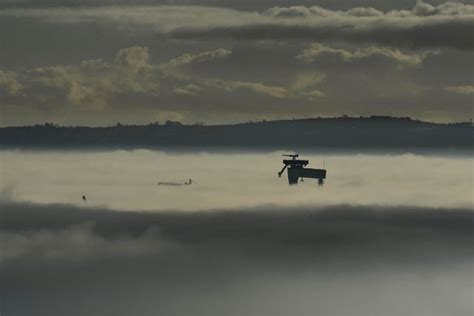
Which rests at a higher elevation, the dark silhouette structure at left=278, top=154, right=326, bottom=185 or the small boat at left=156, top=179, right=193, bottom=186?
the dark silhouette structure at left=278, top=154, right=326, bottom=185

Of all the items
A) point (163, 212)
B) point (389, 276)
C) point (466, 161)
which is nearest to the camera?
point (389, 276)

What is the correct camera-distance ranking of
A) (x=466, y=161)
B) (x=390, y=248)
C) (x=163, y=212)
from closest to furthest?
(x=390, y=248) → (x=163, y=212) → (x=466, y=161)

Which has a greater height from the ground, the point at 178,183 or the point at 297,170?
the point at 297,170

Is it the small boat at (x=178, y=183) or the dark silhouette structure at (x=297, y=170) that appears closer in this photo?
the dark silhouette structure at (x=297, y=170)

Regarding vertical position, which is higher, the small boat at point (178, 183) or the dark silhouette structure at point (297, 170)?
the dark silhouette structure at point (297, 170)

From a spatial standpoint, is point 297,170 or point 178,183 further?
point 178,183

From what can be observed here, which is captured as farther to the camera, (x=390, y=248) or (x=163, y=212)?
(x=163, y=212)

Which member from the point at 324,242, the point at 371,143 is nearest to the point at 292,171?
the point at 324,242

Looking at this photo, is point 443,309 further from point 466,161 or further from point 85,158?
point 85,158

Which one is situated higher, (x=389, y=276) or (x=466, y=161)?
(x=466, y=161)

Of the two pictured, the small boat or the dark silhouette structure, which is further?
the small boat
